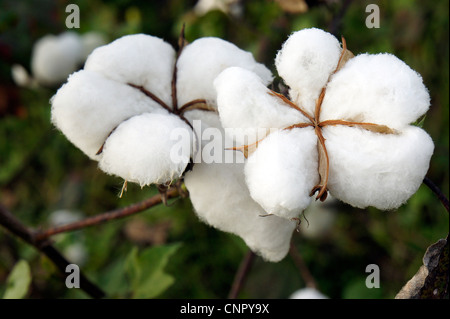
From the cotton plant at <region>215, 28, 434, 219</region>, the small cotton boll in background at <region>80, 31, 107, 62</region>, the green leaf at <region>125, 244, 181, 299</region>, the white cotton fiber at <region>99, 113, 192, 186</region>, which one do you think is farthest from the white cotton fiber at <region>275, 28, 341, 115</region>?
the small cotton boll in background at <region>80, 31, 107, 62</region>

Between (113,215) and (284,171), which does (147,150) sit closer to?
(284,171)

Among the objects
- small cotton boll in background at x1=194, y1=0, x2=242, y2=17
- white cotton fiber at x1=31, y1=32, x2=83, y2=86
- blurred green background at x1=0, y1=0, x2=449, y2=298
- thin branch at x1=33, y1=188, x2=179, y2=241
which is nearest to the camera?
thin branch at x1=33, y1=188, x2=179, y2=241

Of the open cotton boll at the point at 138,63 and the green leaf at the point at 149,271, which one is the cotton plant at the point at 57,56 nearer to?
the green leaf at the point at 149,271

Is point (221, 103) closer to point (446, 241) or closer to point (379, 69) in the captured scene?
point (379, 69)

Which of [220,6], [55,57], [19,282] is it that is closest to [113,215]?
[19,282]

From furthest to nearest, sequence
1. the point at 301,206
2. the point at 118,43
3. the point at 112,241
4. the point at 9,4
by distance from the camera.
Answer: the point at 112,241 < the point at 9,4 < the point at 118,43 < the point at 301,206

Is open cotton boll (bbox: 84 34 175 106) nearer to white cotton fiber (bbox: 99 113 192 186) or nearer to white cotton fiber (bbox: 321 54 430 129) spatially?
white cotton fiber (bbox: 99 113 192 186)
